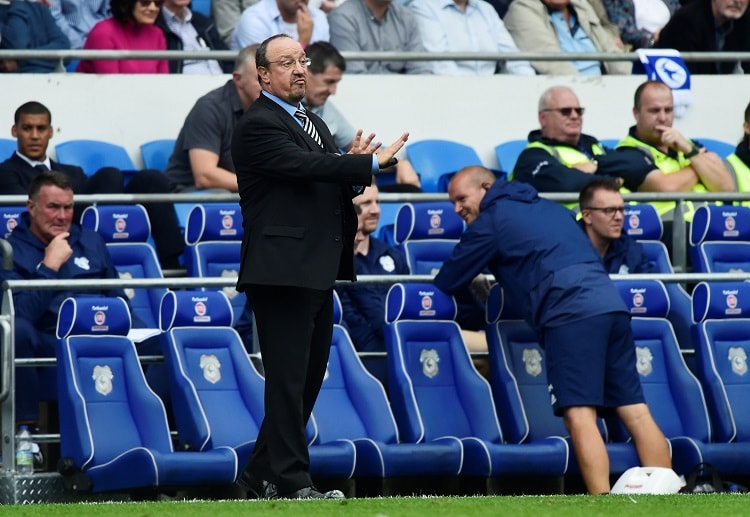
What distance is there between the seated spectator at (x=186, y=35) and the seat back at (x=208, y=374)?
12.4 feet

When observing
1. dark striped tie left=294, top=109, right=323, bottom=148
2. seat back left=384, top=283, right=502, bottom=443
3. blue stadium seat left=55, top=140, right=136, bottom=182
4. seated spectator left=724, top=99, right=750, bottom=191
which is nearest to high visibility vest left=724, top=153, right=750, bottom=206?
seated spectator left=724, top=99, right=750, bottom=191

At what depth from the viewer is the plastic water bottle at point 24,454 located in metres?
8.96

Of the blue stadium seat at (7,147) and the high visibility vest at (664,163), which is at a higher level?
the blue stadium seat at (7,147)

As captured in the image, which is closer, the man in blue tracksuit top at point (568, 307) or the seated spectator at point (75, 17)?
the man in blue tracksuit top at point (568, 307)

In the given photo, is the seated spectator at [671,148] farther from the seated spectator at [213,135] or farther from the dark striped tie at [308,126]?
the dark striped tie at [308,126]

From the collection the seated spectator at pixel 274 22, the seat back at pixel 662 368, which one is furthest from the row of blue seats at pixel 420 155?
the seat back at pixel 662 368

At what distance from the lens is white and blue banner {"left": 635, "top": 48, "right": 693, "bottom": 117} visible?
13.3 meters

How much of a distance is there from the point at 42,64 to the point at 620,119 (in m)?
4.65

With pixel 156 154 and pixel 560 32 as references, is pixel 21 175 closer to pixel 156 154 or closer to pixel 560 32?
pixel 156 154

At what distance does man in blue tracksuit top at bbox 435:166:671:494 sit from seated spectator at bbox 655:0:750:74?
4.82 meters

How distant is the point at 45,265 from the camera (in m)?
9.80

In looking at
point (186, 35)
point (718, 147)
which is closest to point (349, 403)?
point (186, 35)

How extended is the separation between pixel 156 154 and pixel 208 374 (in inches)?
126

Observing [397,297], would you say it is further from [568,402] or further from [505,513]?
[505,513]
